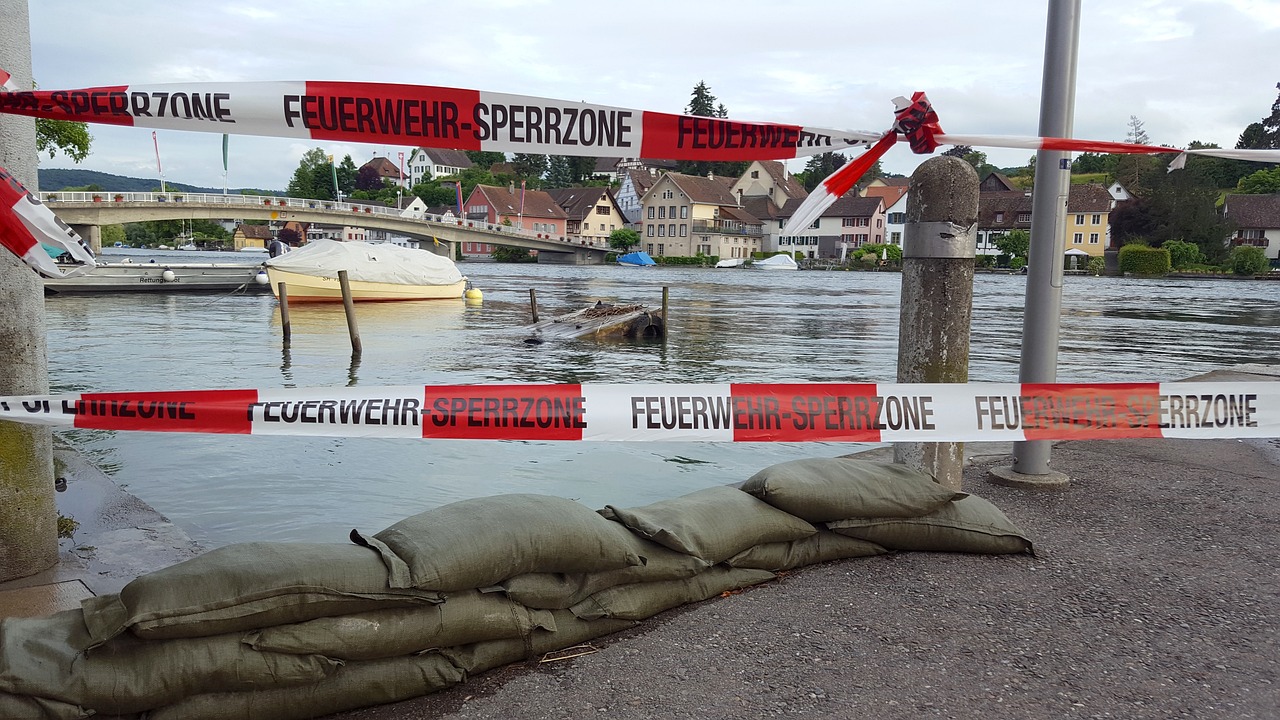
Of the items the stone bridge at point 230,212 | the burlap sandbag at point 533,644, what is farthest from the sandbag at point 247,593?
the stone bridge at point 230,212

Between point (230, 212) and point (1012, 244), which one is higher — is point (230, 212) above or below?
above

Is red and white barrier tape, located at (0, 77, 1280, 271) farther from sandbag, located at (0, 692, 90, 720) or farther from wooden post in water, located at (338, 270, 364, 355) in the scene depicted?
wooden post in water, located at (338, 270, 364, 355)

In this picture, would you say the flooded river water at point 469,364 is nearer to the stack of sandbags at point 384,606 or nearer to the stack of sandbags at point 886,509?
the stack of sandbags at point 384,606

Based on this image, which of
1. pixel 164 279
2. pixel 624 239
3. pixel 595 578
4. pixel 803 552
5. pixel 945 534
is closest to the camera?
pixel 595 578

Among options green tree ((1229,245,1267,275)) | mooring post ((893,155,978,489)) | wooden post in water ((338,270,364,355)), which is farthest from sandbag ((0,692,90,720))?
green tree ((1229,245,1267,275))

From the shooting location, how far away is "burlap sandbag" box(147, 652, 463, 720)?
9.55ft

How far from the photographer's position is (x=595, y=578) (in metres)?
3.71

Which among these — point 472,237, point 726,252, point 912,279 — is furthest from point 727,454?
point 726,252

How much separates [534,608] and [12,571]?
2.45m

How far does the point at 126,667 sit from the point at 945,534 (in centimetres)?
342

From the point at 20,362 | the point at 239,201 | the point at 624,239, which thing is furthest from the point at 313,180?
the point at 20,362

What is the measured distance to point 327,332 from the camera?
88.3 feet

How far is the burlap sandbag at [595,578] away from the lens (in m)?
3.51

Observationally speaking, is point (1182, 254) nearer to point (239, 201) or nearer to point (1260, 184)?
point (1260, 184)
